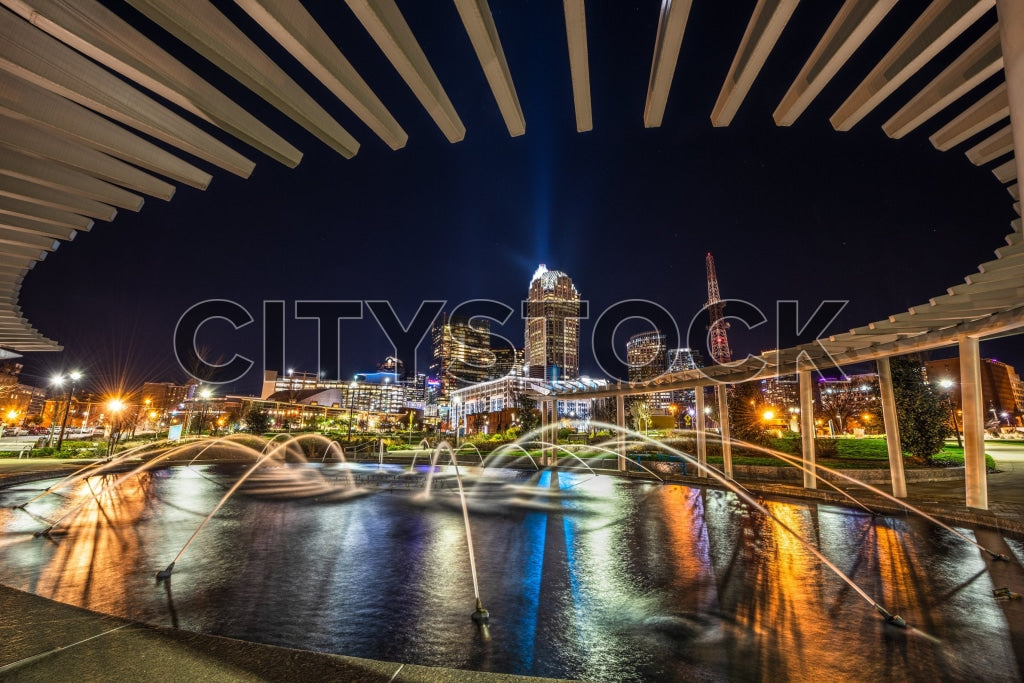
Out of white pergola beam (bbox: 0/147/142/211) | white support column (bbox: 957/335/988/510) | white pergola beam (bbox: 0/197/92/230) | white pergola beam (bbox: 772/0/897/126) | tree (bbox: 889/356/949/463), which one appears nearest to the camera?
white pergola beam (bbox: 772/0/897/126)

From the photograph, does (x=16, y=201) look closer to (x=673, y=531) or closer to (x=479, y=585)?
(x=479, y=585)

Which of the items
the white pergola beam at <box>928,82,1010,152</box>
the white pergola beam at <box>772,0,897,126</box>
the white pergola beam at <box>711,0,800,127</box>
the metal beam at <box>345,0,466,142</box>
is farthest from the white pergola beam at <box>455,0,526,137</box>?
the white pergola beam at <box>928,82,1010,152</box>

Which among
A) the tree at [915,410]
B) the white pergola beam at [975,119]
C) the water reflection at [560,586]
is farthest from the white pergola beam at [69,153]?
the tree at [915,410]

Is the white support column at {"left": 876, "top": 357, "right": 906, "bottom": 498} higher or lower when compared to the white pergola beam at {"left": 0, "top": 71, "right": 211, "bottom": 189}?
lower

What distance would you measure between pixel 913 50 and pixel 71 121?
204 inches

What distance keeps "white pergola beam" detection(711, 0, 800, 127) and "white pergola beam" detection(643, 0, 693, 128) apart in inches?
15.0

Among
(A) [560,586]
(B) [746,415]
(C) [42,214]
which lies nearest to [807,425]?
(A) [560,586]

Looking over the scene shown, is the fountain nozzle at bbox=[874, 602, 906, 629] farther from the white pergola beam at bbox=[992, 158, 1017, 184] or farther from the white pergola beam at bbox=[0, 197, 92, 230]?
the white pergola beam at bbox=[0, 197, 92, 230]

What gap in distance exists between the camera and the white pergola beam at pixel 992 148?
116 inches

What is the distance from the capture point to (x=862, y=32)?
7.59 feet

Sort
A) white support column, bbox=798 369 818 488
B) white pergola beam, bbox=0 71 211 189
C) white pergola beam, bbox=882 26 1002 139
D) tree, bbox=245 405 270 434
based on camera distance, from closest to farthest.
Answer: white pergola beam, bbox=882 26 1002 139
white pergola beam, bbox=0 71 211 189
white support column, bbox=798 369 818 488
tree, bbox=245 405 270 434

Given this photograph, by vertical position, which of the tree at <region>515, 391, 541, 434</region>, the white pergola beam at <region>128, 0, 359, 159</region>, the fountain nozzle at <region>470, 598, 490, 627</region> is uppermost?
the white pergola beam at <region>128, 0, 359, 159</region>

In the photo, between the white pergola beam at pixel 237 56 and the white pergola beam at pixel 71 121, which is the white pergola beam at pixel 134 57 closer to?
the white pergola beam at pixel 237 56

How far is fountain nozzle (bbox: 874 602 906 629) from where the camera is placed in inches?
170
